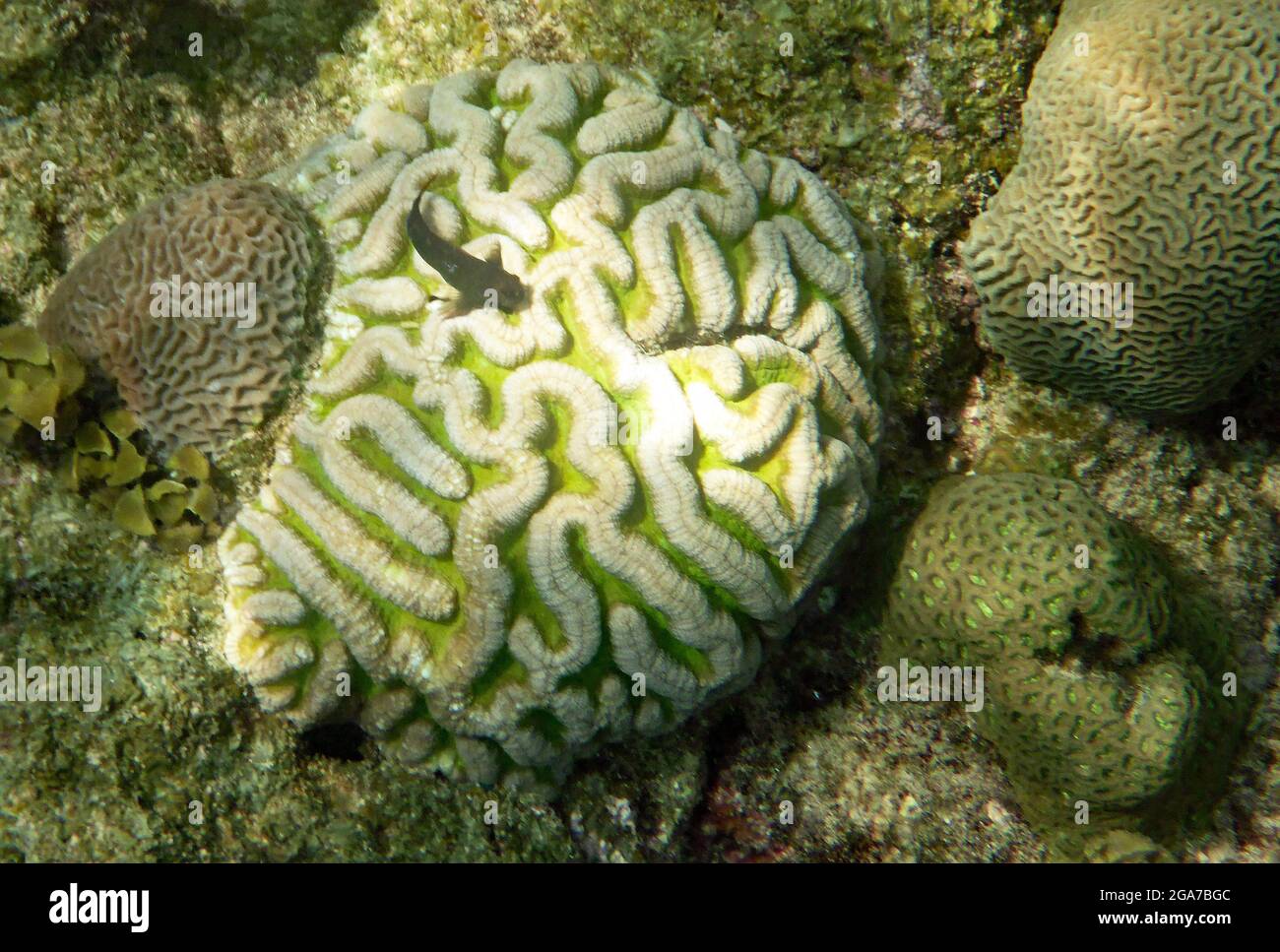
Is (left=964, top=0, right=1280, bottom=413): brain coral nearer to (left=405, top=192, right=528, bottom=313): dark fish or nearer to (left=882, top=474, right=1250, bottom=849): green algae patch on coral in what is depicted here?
(left=882, top=474, right=1250, bottom=849): green algae patch on coral

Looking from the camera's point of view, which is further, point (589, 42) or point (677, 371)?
point (589, 42)

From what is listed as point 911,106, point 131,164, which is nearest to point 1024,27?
point 911,106

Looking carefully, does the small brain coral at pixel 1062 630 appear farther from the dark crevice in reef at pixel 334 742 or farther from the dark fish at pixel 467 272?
the dark crevice in reef at pixel 334 742

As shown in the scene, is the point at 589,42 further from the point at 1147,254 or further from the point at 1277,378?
the point at 1277,378

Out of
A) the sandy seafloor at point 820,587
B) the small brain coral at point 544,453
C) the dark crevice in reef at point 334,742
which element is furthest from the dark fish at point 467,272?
the dark crevice in reef at point 334,742

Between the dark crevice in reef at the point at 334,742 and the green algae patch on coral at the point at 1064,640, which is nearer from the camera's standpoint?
the dark crevice in reef at the point at 334,742

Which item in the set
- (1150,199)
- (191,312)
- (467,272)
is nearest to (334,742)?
(191,312)

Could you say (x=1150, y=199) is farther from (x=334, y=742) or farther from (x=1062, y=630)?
(x=334, y=742)
